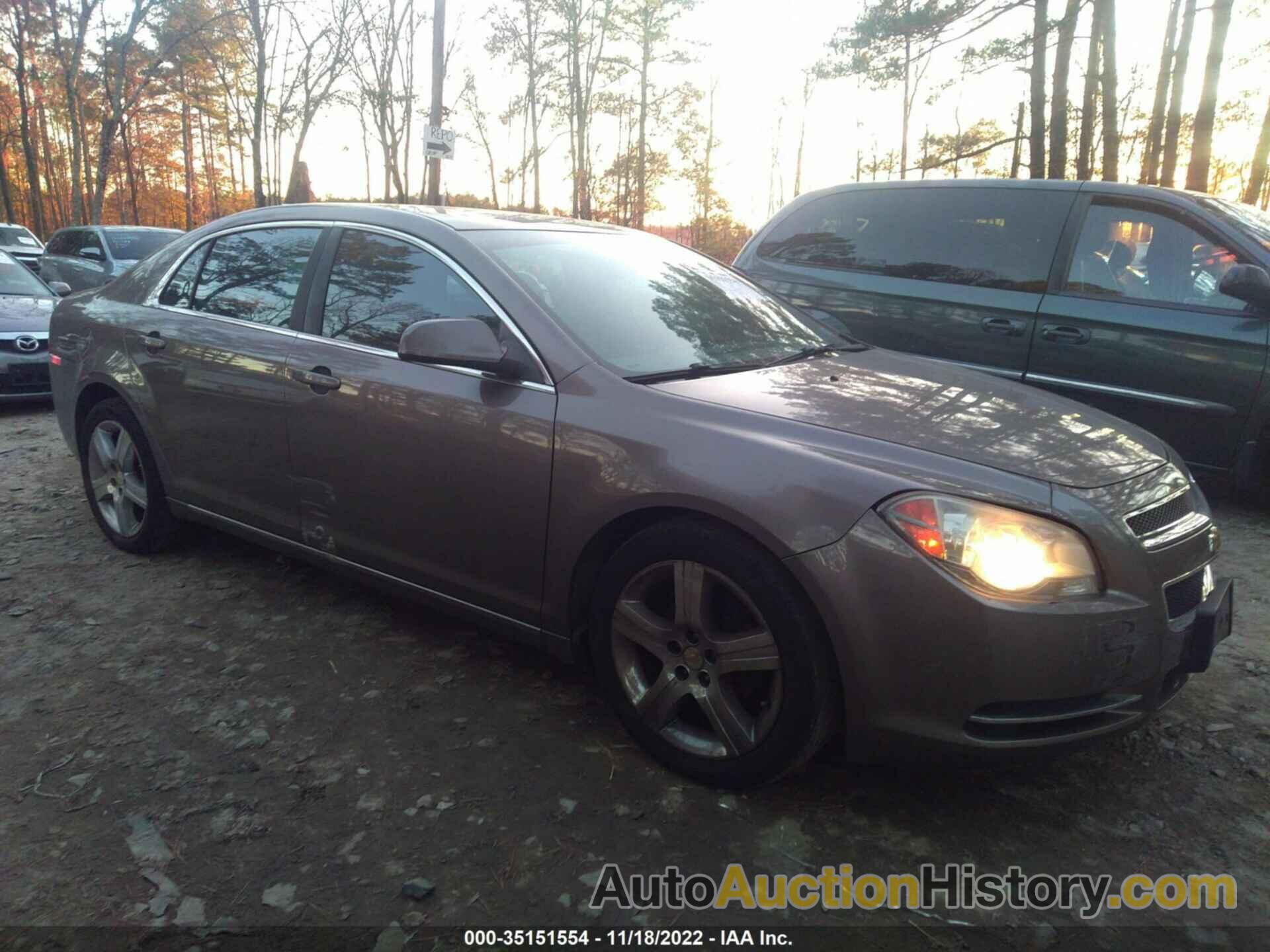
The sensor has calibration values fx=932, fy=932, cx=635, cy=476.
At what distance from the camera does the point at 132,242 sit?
14945 mm

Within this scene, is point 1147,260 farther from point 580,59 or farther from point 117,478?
point 580,59

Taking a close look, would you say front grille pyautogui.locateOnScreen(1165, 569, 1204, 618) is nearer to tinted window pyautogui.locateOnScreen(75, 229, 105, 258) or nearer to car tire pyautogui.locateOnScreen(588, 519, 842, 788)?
car tire pyautogui.locateOnScreen(588, 519, 842, 788)

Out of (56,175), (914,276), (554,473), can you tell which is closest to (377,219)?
(554,473)

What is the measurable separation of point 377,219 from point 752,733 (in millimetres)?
2285

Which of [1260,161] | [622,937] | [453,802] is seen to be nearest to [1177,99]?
[1260,161]

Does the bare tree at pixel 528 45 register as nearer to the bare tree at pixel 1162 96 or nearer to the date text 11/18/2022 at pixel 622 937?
the bare tree at pixel 1162 96

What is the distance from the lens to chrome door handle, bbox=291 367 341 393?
10.7 ft

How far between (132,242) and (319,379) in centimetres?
1398

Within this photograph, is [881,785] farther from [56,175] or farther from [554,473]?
[56,175]

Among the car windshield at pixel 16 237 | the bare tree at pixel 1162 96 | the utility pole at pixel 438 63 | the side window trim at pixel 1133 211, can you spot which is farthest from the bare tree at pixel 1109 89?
the car windshield at pixel 16 237

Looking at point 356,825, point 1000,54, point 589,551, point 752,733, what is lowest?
point 356,825

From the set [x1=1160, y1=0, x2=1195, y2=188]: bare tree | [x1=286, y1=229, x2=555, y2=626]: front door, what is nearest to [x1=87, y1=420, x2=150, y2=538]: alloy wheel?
[x1=286, y1=229, x2=555, y2=626]: front door

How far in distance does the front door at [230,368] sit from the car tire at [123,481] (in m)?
0.21

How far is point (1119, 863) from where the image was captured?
228cm
